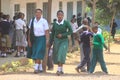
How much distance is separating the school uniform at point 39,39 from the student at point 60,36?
0.86 ft

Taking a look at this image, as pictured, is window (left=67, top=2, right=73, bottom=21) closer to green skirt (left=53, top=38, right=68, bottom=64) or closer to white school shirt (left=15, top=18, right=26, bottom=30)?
white school shirt (left=15, top=18, right=26, bottom=30)

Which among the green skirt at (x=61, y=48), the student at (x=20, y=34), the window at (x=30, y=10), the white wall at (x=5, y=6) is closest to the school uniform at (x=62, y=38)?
the green skirt at (x=61, y=48)

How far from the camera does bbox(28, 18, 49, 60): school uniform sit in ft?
35.9

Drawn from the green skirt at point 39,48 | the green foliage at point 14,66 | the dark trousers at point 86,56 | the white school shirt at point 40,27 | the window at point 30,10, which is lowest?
the green foliage at point 14,66

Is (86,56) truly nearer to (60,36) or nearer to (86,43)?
(86,43)

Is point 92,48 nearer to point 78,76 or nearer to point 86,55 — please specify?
point 86,55

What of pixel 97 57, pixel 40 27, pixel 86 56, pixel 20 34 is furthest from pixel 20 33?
pixel 40 27

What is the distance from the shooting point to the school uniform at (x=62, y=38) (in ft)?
35.9

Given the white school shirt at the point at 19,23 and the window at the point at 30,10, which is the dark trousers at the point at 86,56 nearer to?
the white school shirt at the point at 19,23

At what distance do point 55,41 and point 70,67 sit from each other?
5.44 meters

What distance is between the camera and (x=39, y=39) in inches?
434

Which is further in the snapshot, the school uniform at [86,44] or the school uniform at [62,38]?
the school uniform at [86,44]

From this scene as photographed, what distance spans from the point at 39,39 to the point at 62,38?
58 cm

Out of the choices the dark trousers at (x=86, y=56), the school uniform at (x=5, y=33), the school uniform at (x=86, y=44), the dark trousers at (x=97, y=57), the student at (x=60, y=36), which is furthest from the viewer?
the school uniform at (x=5, y=33)
